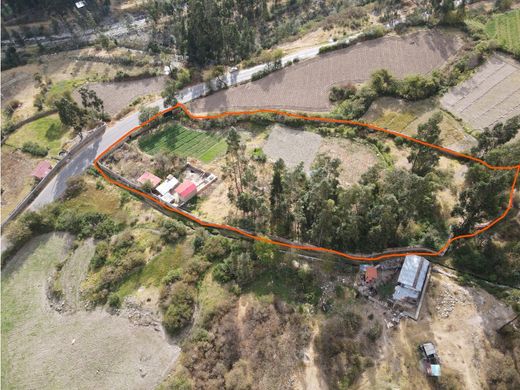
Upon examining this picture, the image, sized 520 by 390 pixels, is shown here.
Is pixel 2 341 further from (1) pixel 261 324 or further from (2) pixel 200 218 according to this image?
(1) pixel 261 324

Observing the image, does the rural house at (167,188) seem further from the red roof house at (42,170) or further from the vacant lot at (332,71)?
the red roof house at (42,170)

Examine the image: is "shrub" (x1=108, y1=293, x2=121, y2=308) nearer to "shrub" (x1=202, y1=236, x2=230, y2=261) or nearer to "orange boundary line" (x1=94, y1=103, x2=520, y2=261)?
"shrub" (x1=202, y1=236, x2=230, y2=261)

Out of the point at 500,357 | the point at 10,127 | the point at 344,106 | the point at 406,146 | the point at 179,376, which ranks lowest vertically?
the point at 500,357

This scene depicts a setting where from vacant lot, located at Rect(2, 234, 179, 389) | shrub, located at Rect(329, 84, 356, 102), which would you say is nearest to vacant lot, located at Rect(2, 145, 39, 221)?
vacant lot, located at Rect(2, 234, 179, 389)

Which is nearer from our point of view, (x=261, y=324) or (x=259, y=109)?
(x=261, y=324)

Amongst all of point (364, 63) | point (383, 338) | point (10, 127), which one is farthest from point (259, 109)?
point (10, 127)

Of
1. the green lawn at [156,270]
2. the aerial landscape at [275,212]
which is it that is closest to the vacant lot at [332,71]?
the aerial landscape at [275,212]

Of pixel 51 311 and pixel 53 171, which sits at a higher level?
pixel 53 171
